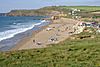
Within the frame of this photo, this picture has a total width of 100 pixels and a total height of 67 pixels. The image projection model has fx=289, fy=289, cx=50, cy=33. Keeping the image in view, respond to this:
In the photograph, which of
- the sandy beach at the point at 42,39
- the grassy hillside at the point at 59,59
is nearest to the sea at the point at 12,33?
the sandy beach at the point at 42,39

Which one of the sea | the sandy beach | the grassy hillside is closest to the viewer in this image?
the grassy hillside

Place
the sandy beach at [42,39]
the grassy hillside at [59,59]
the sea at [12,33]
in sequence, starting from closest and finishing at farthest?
the grassy hillside at [59,59], the sandy beach at [42,39], the sea at [12,33]

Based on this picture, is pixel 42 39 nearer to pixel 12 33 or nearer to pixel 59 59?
pixel 12 33

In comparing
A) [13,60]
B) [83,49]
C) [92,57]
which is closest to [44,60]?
[13,60]

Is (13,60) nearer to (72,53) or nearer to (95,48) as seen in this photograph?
(72,53)

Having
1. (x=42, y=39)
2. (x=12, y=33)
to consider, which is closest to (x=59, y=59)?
(x=42, y=39)

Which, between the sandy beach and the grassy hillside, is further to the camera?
the sandy beach

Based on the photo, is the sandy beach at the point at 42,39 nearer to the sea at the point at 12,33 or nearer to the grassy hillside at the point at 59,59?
the sea at the point at 12,33

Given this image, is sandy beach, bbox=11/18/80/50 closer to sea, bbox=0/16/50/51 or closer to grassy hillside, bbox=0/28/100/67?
sea, bbox=0/16/50/51

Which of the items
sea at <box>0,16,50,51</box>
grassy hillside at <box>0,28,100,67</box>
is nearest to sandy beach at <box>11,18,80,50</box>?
sea at <box>0,16,50,51</box>

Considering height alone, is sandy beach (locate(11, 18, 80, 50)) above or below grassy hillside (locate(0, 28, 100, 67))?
below

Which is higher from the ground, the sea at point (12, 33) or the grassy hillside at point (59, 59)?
the grassy hillside at point (59, 59)

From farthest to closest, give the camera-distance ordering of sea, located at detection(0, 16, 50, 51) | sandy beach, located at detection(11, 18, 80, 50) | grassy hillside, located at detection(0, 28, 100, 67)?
sea, located at detection(0, 16, 50, 51)
sandy beach, located at detection(11, 18, 80, 50)
grassy hillside, located at detection(0, 28, 100, 67)

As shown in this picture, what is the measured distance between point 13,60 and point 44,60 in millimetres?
2686
